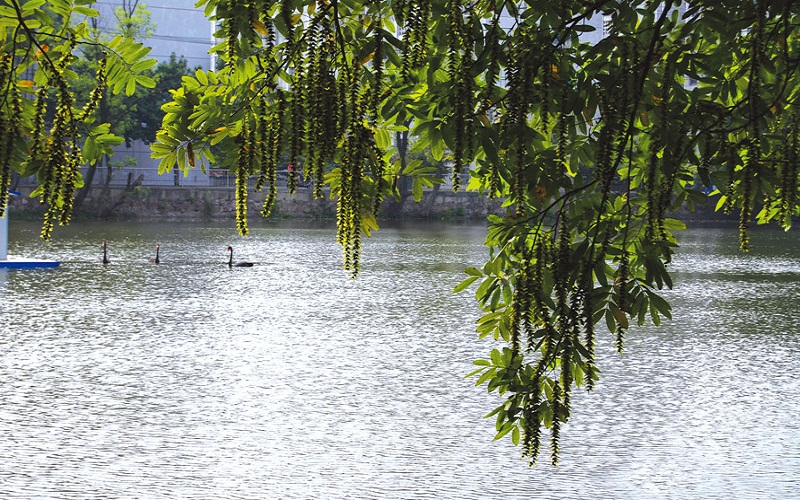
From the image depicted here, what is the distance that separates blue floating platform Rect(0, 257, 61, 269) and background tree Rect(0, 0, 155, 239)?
28305 mm

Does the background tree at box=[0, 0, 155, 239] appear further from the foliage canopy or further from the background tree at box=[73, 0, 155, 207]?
the background tree at box=[73, 0, 155, 207]

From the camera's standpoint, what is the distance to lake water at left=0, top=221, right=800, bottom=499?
36.8ft

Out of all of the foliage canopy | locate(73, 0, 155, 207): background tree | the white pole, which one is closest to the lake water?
the white pole

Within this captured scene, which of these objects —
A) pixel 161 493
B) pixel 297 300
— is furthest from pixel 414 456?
pixel 297 300

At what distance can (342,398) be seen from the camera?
1507 cm

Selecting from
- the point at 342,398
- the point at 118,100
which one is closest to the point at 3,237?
the point at 342,398

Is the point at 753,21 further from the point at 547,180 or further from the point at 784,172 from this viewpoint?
the point at 547,180

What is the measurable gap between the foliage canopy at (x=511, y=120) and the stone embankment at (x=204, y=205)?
177 ft

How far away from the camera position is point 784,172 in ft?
16.9

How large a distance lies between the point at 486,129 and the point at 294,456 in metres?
7.75

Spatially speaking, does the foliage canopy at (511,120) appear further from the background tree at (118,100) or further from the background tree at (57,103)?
the background tree at (118,100)

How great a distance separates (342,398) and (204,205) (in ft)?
164

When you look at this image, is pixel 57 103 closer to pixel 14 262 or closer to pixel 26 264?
pixel 14 262

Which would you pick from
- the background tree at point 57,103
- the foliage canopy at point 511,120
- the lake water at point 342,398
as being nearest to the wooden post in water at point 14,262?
the lake water at point 342,398
